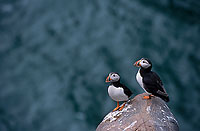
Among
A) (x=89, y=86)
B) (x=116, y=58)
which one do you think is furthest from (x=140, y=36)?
(x=89, y=86)

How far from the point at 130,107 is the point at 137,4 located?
32.6 ft

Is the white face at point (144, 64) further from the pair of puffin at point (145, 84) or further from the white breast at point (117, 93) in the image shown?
the white breast at point (117, 93)

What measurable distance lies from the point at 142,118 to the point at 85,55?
8.81 metres

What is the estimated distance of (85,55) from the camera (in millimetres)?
14414

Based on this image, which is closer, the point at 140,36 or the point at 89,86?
the point at 89,86

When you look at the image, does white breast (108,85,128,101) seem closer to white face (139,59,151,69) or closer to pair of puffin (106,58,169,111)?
pair of puffin (106,58,169,111)

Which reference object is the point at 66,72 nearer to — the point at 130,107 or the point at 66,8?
the point at 66,8

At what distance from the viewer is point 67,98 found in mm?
13367

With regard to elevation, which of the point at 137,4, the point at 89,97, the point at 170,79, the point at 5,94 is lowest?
the point at 170,79

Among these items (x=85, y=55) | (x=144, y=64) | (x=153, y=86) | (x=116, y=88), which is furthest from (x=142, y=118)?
(x=85, y=55)

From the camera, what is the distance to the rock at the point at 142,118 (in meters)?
5.73

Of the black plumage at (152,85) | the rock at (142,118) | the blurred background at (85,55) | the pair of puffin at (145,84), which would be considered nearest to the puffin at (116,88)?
the pair of puffin at (145,84)

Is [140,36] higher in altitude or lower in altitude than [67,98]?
higher

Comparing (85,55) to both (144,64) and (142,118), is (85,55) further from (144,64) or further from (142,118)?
(142,118)
